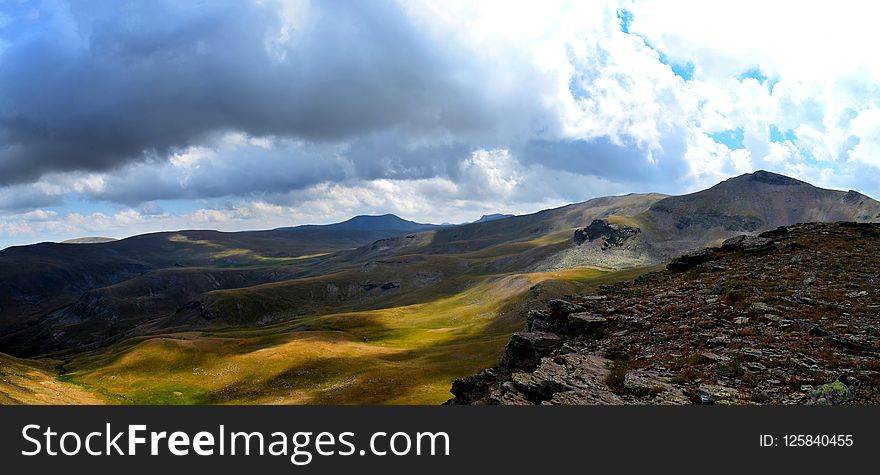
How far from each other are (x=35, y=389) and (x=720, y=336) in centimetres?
9147

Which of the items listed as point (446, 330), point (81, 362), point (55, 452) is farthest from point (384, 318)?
point (55, 452)

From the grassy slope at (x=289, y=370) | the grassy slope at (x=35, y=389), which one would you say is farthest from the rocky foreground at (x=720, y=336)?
the grassy slope at (x=35, y=389)

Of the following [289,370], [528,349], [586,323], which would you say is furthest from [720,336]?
[289,370]

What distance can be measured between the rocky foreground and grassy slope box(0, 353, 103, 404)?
5678 centimetres

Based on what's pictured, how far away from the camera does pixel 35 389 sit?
234 ft

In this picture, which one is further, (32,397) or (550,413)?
(32,397)

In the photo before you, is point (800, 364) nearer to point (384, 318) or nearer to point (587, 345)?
point (587, 345)

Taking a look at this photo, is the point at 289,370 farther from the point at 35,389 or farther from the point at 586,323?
the point at 586,323

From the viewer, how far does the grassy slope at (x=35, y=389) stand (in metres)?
60.0

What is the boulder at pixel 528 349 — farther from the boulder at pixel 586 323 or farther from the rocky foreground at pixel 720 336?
the boulder at pixel 586 323

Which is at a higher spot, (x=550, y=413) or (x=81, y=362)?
(x=550, y=413)

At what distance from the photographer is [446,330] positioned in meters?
156

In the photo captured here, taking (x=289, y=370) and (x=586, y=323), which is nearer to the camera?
(x=586, y=323)

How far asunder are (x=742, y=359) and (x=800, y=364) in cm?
207
